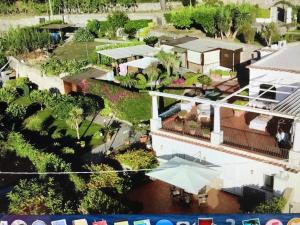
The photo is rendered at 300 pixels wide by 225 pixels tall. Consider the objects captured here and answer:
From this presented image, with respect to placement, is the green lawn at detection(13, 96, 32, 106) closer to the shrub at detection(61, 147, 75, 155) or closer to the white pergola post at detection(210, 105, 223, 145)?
the shrub at detection(61, 147, 75, 155)

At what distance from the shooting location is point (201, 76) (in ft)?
115

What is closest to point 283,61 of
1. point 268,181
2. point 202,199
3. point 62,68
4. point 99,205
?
point 268,181

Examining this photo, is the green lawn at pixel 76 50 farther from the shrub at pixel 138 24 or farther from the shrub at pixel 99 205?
the shrub at pixel 99 205

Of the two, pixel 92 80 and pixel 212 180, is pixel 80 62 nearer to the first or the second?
pixel 92 80

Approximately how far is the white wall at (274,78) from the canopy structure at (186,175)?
7.82 metres

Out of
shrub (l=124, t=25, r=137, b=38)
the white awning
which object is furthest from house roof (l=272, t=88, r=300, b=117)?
shrub (l=124, t=25, r=137, b=38)

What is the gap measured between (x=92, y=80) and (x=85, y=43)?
21282 mm

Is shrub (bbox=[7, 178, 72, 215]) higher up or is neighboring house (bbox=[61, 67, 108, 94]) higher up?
neighboring house (bbox=[61, 67, 108, 94])

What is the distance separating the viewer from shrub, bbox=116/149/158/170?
2183 centimetres

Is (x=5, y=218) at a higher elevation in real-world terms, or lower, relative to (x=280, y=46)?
lower

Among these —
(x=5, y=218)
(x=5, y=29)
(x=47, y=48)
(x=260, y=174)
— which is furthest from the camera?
(x=5, y=29)

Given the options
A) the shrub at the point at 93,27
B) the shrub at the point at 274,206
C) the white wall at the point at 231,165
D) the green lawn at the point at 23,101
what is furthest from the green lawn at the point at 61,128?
the shrub at the point at 93,27

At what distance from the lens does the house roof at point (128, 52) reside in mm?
39531

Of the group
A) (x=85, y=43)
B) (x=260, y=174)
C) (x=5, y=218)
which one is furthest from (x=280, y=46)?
(x=85, y=43)
